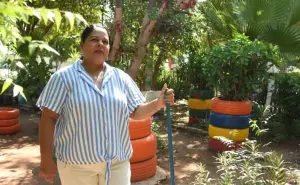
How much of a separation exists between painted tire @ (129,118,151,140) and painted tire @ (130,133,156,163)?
2.1 inches

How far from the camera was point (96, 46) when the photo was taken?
6.81ft

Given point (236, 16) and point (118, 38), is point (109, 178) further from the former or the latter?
point (236, 16)

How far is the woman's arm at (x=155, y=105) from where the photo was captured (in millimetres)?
2266

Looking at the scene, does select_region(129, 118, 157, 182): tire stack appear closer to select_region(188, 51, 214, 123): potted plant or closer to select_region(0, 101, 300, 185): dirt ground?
select_region(0, 101, 300, 185): dirt ground

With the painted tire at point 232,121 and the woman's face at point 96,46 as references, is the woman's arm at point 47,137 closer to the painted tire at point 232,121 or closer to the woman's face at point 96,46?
the woman's face at point 96,46

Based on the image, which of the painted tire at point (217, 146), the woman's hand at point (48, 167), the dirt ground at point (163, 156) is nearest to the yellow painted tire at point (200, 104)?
the dirt ground at point (163, 156)

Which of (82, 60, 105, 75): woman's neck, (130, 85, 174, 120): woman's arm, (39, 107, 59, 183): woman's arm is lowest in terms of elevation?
(39, 107, 59, 183): woman's arm

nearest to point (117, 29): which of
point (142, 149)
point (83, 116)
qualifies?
point (142, 149)

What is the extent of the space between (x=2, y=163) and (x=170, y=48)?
323 centimetres

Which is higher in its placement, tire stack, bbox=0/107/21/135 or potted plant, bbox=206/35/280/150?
potted plant, bbox=206/35/280/150

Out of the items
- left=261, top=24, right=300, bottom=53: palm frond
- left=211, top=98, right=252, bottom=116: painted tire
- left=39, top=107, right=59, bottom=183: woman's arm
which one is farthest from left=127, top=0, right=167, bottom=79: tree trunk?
left=261, top=24, right=300, bottom=53: palm frond

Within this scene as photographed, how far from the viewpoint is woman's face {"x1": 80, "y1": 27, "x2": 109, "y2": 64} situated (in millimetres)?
2080

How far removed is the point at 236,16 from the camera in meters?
7.38

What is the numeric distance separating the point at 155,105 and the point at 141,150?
1960 millimetres
